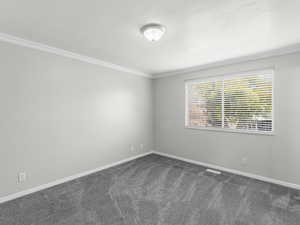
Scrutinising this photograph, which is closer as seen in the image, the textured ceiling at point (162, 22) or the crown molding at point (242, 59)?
the textured ceiling at point (162, 22)

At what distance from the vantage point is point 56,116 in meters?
2.82

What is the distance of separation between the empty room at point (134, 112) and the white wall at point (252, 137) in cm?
2

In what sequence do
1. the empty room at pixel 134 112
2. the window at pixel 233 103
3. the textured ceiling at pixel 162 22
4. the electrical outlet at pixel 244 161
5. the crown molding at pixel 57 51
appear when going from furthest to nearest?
the electrical outlet at pixel 244 161, the window at pixel 233 103, the crown molding at pixel 57 51, the empty room at pixel 134 112, the textured ceiling at pixel 162 22

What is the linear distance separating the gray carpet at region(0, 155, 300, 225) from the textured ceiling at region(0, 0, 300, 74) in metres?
2.47

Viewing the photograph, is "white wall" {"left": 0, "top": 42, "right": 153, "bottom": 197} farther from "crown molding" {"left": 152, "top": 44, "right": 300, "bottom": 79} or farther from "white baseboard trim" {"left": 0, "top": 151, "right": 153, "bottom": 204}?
"crown molding" {"left": 152, "top": 44, "right": 300, "bottom": 79}

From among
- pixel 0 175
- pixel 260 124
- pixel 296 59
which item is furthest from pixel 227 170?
pixel 0 175

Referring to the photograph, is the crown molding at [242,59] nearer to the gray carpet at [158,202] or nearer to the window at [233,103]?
the window at [233,103]

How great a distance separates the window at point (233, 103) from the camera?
10.0 ft

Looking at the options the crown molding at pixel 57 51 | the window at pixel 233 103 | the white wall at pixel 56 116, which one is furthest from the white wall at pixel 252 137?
the crown molding at pixel 57 51

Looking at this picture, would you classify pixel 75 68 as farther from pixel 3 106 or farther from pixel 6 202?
pixel 6 202

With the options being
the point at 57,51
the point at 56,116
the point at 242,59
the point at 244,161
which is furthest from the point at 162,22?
the point at 244,161

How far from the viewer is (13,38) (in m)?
2.33

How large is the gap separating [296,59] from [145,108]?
3.42 m

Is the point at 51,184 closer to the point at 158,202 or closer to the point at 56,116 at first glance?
the point at 56,116
